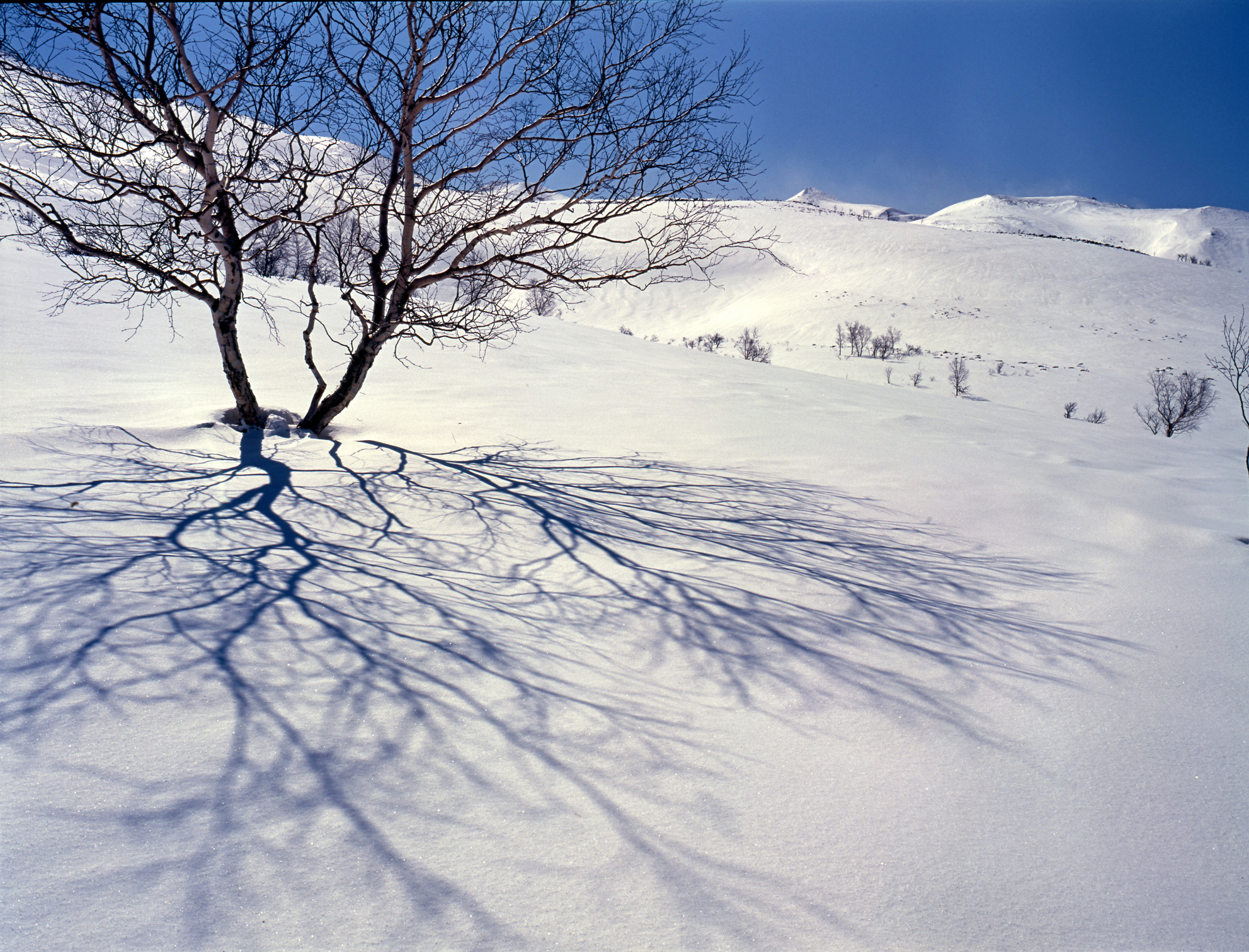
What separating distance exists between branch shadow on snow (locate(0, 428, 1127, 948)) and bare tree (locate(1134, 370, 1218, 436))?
1428 centimetres

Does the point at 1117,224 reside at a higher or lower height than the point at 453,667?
higher

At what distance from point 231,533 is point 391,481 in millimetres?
1332

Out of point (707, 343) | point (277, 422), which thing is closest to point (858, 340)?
point (707, 343)

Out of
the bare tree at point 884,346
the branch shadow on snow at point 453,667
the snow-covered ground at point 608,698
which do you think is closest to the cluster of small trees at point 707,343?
the bare tree at point 884,346

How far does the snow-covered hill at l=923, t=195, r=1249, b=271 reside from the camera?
263 ft

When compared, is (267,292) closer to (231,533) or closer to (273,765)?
(231,533)

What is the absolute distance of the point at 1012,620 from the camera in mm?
2910

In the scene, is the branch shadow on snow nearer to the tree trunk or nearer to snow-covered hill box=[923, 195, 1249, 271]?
the tree trunk

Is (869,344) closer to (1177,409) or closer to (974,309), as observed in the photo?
(974,309)

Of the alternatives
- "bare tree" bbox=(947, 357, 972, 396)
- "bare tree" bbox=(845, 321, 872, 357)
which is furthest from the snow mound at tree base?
"bare tree" bbox=(845, 321, 872, 357)

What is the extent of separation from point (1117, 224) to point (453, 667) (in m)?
135

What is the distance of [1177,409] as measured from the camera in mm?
15617

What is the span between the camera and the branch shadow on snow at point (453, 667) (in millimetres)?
1471

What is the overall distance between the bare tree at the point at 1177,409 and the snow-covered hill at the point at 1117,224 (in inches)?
2607
